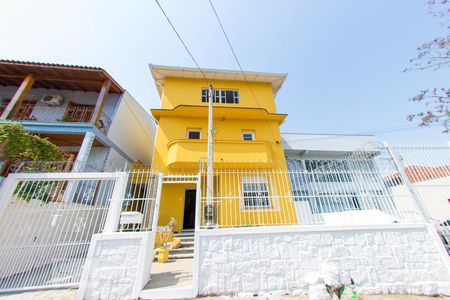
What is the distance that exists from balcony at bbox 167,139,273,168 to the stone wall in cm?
548

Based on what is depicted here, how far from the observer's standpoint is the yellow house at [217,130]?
9492mm

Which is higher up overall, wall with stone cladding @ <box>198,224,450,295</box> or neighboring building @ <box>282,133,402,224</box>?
neighboring building @ <box>282,133,402,224</box>

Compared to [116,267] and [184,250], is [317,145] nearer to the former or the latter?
[184,250]

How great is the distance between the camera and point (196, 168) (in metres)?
9.75

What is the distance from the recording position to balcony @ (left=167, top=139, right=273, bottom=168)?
9.41 meters

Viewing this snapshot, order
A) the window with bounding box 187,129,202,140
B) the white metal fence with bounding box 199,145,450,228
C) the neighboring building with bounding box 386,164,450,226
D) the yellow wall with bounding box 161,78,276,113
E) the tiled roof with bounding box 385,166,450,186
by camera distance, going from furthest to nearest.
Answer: the yellow wall with bounding box 161,78,276,113 → the window with bounding box 187,129,202,140 → the tiled roof with bounding box 385,166,450,186 → the neighboring building with bounding box 386,164,450,226 → the white metal fence with bounding box 199,145,450,228

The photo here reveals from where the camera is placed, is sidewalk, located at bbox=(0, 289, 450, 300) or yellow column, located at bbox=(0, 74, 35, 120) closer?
sidewalk, located at bbox=(0, 289, 450, 300)

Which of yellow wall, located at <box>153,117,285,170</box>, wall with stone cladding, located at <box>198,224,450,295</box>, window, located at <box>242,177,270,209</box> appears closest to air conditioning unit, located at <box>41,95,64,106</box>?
yellow wall, located at <box>153,117,285,170</box>

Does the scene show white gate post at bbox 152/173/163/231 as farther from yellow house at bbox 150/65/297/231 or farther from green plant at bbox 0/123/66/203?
yellow house at bbox 150/65/297/231

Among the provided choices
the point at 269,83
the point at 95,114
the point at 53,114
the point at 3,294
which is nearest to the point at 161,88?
the point at 95,114

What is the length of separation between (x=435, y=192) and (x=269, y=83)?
11052 mm

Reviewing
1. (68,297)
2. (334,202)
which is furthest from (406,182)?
(68,297)

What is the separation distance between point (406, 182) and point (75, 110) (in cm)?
1632

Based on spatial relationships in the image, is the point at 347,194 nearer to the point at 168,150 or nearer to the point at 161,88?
the point at 168,150
